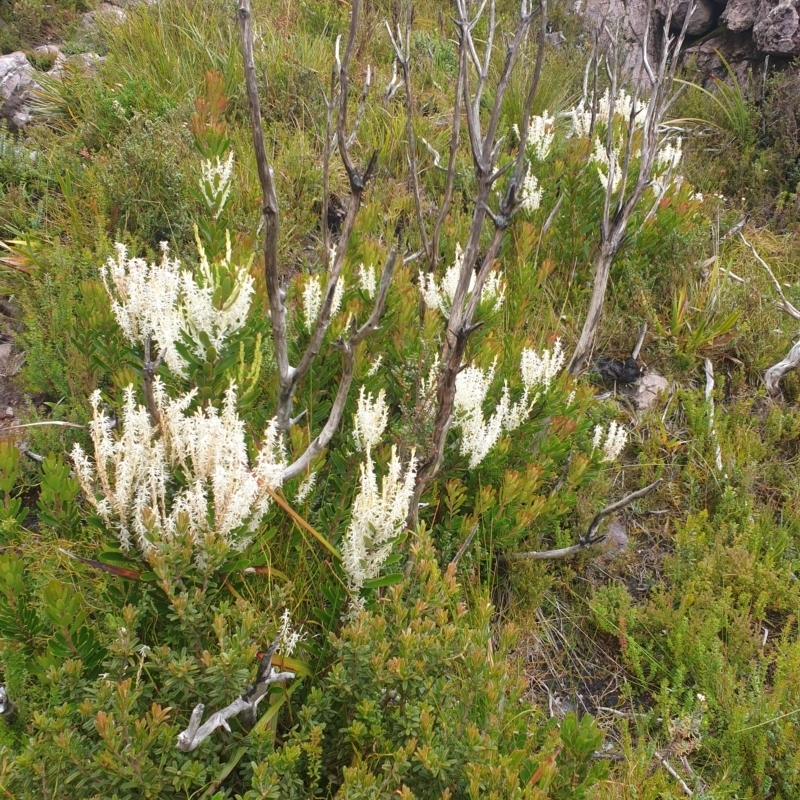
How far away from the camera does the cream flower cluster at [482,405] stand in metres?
2.89

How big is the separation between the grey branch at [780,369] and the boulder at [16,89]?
6053 mm

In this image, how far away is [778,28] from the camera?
20.9 ft

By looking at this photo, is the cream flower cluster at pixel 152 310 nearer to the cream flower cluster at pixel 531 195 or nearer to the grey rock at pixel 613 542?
the grey rock at pixel 613 542

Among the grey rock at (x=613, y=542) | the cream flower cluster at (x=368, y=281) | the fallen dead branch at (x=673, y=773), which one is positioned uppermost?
the cream flower cluster at (x=368, y=281)

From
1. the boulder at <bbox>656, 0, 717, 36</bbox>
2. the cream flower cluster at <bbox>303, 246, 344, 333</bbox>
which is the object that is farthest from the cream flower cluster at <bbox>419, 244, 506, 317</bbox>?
the boulder at <bbox>656, 0, 717, 36</bbox>

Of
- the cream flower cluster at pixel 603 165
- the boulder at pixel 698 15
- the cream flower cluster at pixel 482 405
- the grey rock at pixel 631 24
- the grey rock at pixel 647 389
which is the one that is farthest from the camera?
the grey rock at pixel 631 24

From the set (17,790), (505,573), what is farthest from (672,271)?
(17,790)

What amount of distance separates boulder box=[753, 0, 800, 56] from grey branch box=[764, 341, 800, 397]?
13.0 feet

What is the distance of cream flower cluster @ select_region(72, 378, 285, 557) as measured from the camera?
186cm

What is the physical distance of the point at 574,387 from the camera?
3.47 metres

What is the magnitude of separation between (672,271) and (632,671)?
3.01m

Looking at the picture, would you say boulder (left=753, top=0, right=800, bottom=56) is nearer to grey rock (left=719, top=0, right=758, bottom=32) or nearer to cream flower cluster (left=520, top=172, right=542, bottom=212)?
grey rock (left=719, top=0, right=758, bottom=32)

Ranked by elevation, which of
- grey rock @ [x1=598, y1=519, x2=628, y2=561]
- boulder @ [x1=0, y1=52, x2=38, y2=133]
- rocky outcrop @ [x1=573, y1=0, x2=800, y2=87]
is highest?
rocky outcrop @ [x1=573, y1=0, x2=800, y2=87]

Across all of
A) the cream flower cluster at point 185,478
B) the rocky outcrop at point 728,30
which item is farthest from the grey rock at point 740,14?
the cream flower cluster at point 185,478
